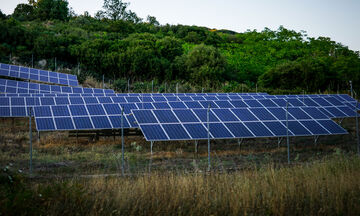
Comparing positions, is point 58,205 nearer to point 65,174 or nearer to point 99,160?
point 65,174

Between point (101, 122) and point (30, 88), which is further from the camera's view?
point (30, 88)

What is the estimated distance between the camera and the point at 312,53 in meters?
62.4

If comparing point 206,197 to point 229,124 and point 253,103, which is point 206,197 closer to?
point 229,124

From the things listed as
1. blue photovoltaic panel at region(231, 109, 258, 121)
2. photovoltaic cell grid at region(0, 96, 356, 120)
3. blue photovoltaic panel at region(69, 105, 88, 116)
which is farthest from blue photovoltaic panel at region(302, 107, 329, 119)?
blue photovoltaic panel at region(69, 105, 88, 116)

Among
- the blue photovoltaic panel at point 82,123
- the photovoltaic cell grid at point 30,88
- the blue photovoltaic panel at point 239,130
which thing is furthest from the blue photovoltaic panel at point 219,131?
the photovoltaic cell grid at point 30,88

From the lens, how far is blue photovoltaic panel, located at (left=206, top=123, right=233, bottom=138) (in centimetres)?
1551

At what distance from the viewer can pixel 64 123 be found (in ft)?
57.1

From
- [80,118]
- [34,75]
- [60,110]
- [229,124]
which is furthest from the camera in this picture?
[34,75]

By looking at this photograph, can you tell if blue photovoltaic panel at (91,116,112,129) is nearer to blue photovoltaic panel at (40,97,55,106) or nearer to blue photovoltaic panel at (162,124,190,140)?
blue photovoltaic panel at (162,124,190,140)

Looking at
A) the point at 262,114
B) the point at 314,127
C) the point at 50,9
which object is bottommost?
the point at 314,127

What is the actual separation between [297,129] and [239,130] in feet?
9.84

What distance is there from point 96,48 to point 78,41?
356 centimetres

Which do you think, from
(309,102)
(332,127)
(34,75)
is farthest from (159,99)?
(34,75)

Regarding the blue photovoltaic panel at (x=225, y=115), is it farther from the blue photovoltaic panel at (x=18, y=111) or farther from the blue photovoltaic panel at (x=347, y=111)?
the blue photovoltaic panel at (x=18, y=111)
